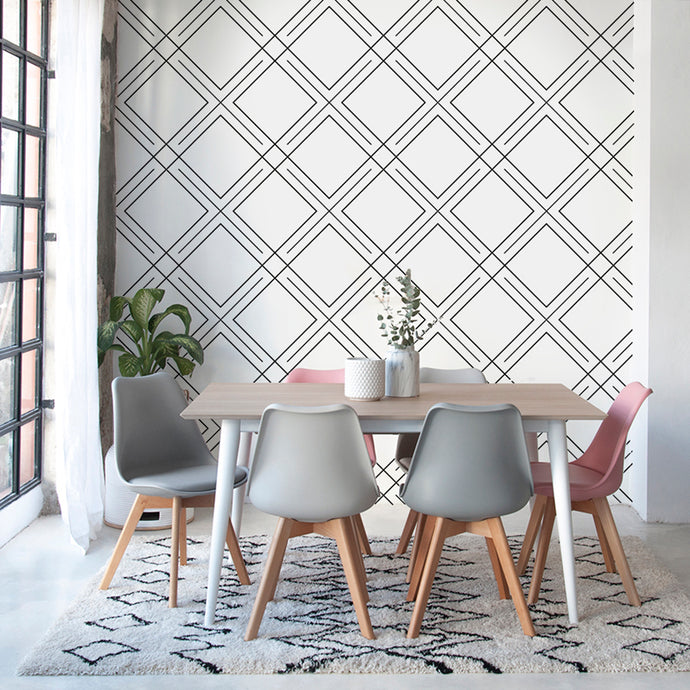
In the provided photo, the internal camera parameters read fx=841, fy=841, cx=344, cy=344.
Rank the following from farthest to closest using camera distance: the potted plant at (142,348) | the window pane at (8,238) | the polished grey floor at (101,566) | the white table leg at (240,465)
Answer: the potted plant at (142,348)
the window pane at (8,238)
the white table leg at (240,465)
the polished grey floor at (101,566)

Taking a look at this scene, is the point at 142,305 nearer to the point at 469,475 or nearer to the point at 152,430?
the point at 152,430

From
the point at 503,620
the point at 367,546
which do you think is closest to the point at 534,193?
the point at 367,546

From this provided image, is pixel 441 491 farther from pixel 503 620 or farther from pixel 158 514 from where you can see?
pixel 158 514

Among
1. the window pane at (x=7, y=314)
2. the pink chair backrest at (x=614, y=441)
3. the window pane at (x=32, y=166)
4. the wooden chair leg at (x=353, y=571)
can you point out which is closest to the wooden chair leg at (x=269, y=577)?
the wooden chair leg at (x=353, y=571)

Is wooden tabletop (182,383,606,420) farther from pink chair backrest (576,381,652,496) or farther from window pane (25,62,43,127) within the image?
window pane (25,62,43,127)

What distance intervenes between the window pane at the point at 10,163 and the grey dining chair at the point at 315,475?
69.3 inches

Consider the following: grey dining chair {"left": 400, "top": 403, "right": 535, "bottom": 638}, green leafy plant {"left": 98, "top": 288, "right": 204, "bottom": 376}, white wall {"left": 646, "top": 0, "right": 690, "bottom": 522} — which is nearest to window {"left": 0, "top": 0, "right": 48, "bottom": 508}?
green leafy plant {"left": 98, "top": 288, "right": 204, "bottom": 376}

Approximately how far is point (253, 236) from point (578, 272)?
1667 millimetres

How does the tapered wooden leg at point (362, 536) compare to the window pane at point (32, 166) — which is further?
the window pane at point (32, 166)

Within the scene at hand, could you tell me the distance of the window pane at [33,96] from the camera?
147 inches

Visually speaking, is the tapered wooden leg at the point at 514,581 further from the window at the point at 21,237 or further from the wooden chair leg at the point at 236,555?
the window at the point at 21,237

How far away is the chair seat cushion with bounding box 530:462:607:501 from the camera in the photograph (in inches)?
113

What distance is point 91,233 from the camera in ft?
12.2

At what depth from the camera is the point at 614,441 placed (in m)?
3.05
